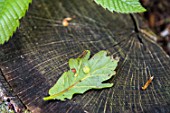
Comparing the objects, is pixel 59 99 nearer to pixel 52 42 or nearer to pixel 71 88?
pixel 71 88

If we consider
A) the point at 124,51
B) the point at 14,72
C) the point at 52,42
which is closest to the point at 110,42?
the point at 124,51

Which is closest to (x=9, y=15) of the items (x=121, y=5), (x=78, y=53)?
(x=78, y=53)

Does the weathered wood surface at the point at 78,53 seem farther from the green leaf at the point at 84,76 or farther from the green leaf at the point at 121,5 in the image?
the green leaf at the point at 121,5

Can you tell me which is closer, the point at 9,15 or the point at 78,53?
the point at 9,15

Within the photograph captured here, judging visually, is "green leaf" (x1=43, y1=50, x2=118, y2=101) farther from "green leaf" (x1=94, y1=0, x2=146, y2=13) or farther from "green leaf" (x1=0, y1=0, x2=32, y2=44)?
"green leaf" (x1=0, y1=0, x2=32, y2=44)

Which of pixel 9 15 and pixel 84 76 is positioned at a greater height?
pixel 9 15

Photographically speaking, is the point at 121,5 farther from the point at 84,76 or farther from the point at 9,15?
the point at 9,15
